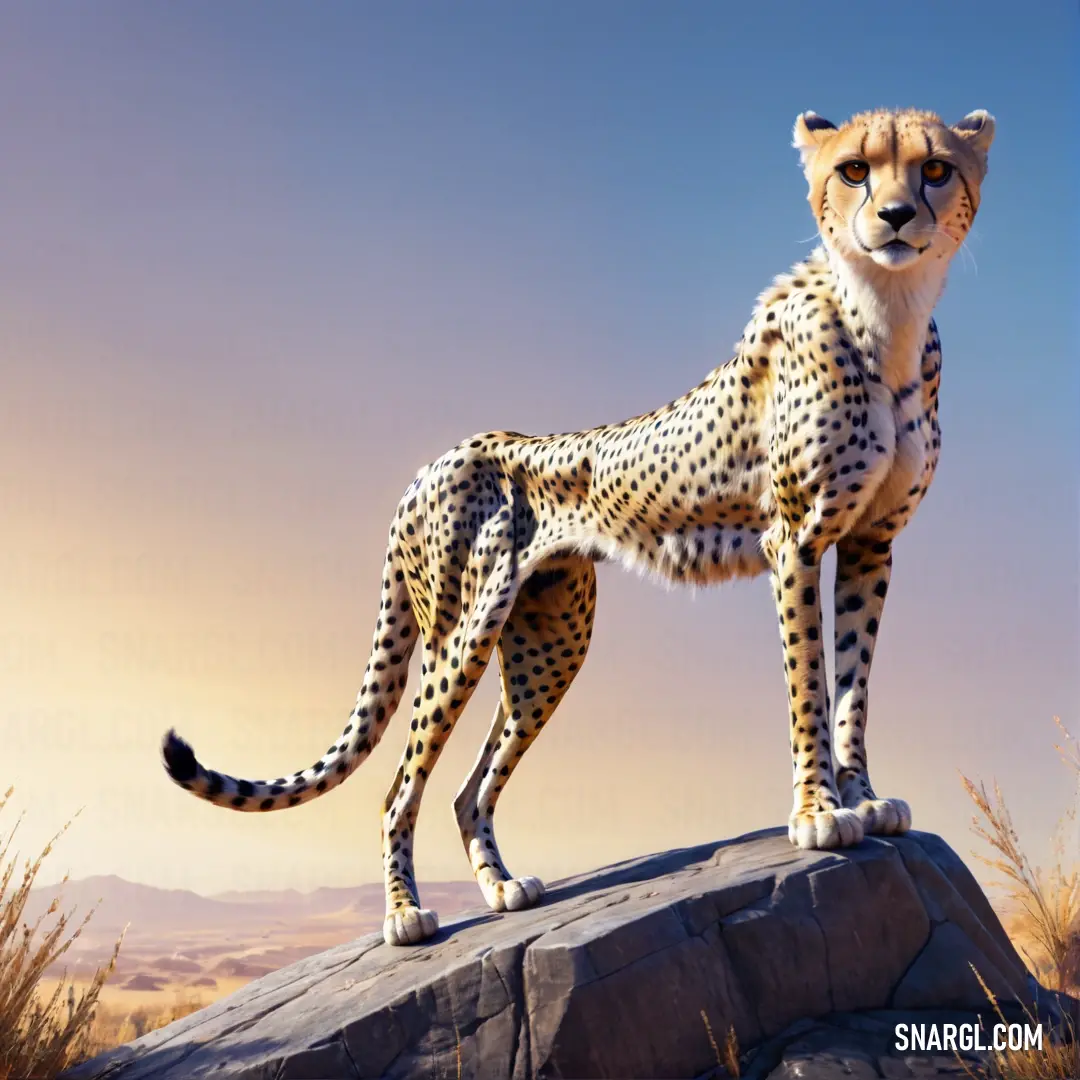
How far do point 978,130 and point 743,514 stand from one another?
1.56m

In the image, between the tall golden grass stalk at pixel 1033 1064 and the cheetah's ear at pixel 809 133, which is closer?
the tall golden grass stalk at pixel 1033 1064

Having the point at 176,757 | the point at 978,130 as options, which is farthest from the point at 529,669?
the point at 978,130

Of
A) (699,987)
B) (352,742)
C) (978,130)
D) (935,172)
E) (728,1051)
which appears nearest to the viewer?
(728,1051)

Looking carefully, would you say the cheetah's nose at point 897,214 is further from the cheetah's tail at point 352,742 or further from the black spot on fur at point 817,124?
the cheetah's tail at point 352,742

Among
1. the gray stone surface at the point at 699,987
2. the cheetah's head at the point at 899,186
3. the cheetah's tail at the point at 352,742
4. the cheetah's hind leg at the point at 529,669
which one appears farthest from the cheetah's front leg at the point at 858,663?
the cheetah's tail at the point at 352,742

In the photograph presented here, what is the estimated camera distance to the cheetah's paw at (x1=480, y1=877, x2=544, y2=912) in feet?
16.3

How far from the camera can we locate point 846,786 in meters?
4.52

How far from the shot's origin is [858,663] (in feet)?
15.2

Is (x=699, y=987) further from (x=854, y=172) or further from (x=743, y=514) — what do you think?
(x=854, y=172)

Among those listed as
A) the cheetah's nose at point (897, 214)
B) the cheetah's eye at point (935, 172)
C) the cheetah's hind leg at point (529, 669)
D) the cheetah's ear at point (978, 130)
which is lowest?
the cheetah's hind leg at point (529, 669)

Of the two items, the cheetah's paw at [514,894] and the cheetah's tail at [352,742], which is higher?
the cheetah's tail at [352,742]

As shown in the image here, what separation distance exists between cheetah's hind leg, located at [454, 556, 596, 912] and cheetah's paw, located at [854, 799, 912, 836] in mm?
1478

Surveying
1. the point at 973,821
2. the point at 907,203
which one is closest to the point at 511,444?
the point at 907,203

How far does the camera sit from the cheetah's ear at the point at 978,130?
14.9 ft
